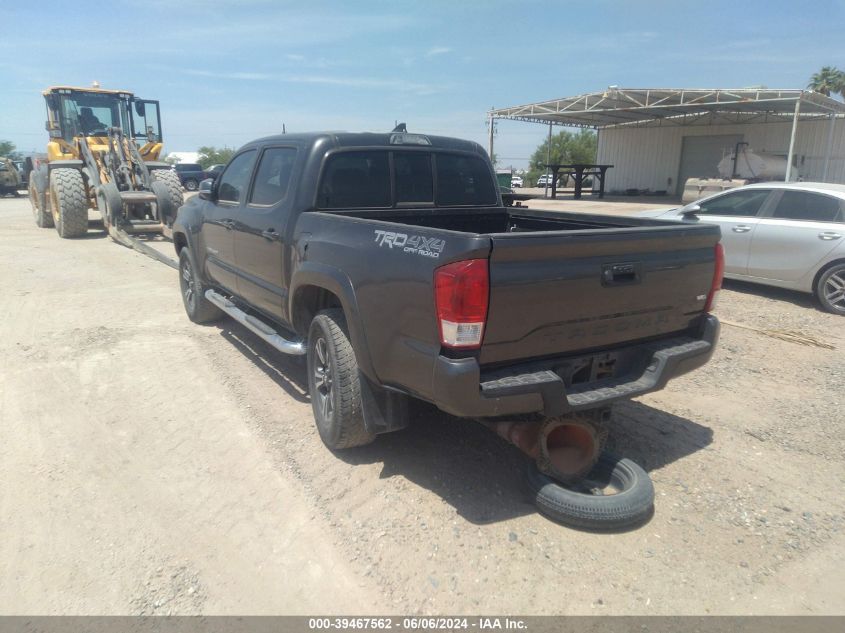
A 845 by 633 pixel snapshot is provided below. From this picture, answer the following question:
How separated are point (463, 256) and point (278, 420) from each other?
238cm

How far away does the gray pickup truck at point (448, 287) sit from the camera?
2.92 m

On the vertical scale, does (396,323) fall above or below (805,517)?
above

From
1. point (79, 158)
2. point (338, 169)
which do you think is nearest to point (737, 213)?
point (338, 169)

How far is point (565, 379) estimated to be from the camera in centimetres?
329

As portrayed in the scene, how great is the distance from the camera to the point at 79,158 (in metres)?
14.9

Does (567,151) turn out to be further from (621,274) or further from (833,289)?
(621,274)

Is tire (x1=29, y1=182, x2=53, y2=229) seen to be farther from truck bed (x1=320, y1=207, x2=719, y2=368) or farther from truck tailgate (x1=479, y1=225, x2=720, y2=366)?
truck tailgate (x1=479, y1=225, x2=720, y2=366)

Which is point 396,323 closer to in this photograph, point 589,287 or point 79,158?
point 589,287

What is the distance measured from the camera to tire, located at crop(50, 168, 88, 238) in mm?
13547

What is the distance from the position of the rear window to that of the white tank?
20.9m

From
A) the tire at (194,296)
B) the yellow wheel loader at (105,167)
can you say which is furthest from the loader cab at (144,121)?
the tire at (194,296)

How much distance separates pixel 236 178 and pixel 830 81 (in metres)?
68.5

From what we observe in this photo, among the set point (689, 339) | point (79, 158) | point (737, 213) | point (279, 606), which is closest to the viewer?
point (279, 606)

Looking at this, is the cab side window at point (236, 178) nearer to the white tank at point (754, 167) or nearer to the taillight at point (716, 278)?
the taillight at point (716, 278)
